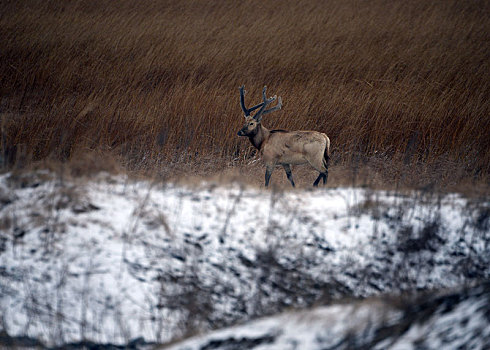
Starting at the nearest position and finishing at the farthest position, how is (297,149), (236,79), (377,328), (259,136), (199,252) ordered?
(377,328) → (199,252) → (297,149) → (259,136) → (236,79)

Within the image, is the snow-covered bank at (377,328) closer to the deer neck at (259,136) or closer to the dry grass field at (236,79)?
the dry grass field at (236,79)

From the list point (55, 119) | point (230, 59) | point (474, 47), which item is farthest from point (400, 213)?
point (474, 47)

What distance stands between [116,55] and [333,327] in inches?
330

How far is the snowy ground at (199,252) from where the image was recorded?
310 cm

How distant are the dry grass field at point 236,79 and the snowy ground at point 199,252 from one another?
1.89 m

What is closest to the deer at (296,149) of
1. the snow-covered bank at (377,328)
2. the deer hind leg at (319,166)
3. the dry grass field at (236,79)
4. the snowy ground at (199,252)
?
the deer hind leg at (319,166)

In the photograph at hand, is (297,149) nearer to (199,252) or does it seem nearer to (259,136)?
(259,136)

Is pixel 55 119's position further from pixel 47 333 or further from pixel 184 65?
pixel 47 333

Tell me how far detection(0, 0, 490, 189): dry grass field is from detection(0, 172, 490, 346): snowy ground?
6.21ft

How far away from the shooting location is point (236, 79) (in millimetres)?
8984

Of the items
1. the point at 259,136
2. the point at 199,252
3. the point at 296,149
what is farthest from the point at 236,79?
the point at 199,252

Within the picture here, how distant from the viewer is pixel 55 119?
7.42m

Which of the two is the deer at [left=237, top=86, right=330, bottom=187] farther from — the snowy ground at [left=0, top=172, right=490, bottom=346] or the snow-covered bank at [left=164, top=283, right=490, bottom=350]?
the snow-covered bank at [left=164, top=283, right=490, bottom=350]

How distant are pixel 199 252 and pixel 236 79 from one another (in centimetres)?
602
